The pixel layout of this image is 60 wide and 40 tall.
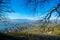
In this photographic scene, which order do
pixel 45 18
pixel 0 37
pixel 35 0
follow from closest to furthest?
pixel 35 0, pixel 45 18, pixel 0 37

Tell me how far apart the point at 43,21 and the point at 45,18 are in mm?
216

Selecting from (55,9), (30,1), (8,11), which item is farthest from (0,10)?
(55,9)

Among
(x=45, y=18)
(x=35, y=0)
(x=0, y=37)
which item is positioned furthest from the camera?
(x=0, y=37)

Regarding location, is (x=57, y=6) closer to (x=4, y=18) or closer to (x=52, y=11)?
(x=52, y=11)

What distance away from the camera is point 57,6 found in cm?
949

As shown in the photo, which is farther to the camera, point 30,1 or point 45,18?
point 45,18

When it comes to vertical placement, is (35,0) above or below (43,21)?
above

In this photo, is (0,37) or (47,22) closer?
(47,22)

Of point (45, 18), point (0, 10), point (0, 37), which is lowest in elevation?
point (0, 37)

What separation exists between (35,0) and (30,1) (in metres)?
0.24

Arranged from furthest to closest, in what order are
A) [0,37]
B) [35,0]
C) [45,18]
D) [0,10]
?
[0,37]
[0,10]
[45,18]
[35,0]

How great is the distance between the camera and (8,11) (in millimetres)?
11773

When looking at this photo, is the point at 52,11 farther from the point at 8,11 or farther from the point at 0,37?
the point at 0,37

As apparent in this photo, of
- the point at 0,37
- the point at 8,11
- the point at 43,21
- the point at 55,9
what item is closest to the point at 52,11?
the point at 55,9
